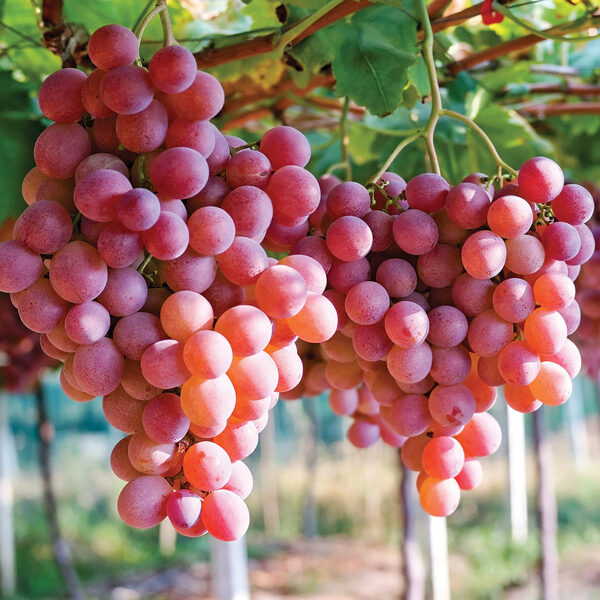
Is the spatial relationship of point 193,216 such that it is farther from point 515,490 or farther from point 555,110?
point 515,490

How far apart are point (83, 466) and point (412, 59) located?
Answer: 18.9 ft

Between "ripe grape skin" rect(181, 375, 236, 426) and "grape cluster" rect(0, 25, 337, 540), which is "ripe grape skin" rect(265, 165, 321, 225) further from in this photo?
"ripe grape skin" rect(181, 375, 236, 426)

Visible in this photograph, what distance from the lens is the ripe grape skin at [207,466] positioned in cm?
36

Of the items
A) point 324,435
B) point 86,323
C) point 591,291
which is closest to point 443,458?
point 86,323

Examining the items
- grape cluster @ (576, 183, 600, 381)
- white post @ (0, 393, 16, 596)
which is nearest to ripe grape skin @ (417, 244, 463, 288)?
→ grape cluster @ (576, 183, 600, 381)

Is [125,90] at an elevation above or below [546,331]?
above

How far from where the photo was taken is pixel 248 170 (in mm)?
379

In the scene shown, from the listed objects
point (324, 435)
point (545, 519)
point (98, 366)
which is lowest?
point (324, 435)

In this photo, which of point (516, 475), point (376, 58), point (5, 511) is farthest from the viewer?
point (5, 511)

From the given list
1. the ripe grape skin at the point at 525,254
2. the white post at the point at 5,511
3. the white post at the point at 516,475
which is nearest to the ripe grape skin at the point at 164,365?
the ripe grape skin at the point at 525,254

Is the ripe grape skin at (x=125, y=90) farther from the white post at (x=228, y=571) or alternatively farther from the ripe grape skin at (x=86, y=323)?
the white post at (x=228, y=571)

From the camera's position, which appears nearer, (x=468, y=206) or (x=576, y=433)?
(x=468, y=206)

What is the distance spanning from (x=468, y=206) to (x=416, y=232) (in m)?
0.03

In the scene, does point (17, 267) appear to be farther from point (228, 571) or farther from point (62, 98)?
point (228, 571)
